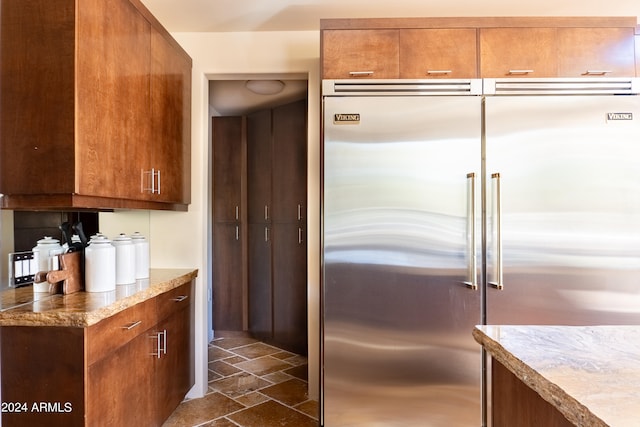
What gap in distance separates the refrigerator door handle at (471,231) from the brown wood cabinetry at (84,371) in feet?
5.56

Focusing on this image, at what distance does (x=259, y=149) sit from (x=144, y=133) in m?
1.87

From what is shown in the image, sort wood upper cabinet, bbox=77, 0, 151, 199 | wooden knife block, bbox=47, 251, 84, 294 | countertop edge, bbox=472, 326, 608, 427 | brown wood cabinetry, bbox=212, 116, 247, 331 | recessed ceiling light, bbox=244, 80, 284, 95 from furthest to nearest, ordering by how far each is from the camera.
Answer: brown wood cabinetry, bbox=212, 116, 247, 331 < recessed ceiling light, bbox=244, 80, 284, 95 < wooden knife block, bbox=47, 251, 84, 294 < wood upper cabinet, bbox=77, 0, 151, 199 < countertop edge, bbox=472, 326, 608, 427

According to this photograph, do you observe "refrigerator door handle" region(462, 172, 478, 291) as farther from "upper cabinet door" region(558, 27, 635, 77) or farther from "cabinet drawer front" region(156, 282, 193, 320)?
"cabinet drawer front" region(156, 282, 193, 320)

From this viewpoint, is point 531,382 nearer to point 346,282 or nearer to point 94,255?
point 346,282

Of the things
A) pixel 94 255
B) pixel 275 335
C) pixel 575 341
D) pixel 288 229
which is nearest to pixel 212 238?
pixel 288 229

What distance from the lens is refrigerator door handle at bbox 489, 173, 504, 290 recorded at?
192cm

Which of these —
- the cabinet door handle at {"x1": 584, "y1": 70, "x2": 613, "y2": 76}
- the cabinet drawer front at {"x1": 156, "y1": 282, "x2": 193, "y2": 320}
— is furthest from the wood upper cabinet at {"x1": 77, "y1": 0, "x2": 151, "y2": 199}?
the cabinet door handle at {"x1": 584, "y1": 70, "x2": 613, "y2": 76}

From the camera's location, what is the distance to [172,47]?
7.36ft

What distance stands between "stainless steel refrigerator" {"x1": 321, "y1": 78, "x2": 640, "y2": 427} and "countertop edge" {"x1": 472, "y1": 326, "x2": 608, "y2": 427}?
0.92 m

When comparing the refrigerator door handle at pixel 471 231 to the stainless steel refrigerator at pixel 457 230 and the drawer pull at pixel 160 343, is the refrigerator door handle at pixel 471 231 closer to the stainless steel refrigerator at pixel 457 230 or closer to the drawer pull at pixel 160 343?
the stainless steel refrigerator at pixel 457 230

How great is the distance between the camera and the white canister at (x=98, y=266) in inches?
65.9

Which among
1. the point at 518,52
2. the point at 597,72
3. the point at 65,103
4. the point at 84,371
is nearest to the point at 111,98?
the point at 65,103

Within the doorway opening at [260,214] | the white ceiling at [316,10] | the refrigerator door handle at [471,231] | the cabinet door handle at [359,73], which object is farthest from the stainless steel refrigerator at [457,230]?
the doorway opening at [260,214]

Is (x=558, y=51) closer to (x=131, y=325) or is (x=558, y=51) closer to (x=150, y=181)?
(x=150, y=181)
